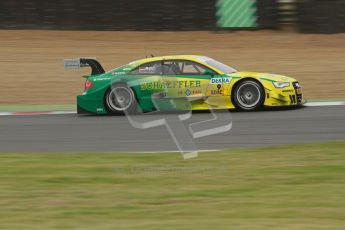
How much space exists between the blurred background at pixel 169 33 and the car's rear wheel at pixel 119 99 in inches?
257

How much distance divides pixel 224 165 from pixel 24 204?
2615mm

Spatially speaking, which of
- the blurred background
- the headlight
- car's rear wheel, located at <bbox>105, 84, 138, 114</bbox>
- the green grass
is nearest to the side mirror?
the headlight

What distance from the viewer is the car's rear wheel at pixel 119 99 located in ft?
48.0

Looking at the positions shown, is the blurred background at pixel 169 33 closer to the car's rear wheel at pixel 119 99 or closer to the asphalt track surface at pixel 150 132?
the car's rear wheel at pixel 119 99

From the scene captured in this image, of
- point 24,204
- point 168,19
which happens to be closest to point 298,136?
point 24,204

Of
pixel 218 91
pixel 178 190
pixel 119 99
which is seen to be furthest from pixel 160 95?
pixel 178 190

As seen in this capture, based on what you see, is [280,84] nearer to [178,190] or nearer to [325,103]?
[325,103]

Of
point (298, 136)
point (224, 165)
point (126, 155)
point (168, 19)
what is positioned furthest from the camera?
point (168, 19)

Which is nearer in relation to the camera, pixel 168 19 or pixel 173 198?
pixel 173 198

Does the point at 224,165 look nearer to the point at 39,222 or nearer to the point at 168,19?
the point at 39,222

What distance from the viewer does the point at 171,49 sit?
24.4m

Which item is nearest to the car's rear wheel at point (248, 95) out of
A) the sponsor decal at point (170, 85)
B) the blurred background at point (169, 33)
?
the sponsor decal at point (170, 85)

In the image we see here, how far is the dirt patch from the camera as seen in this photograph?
19531 millimetres

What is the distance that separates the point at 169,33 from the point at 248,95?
39.7ft
